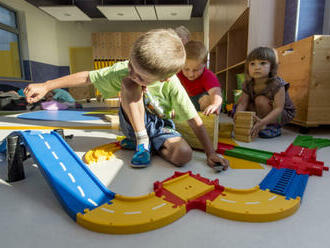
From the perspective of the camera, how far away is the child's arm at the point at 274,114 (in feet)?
4.58

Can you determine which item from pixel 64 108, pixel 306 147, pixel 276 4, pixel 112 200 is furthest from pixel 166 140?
pixel 64 108

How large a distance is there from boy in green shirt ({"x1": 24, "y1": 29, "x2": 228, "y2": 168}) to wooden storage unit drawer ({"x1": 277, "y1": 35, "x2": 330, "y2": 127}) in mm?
983

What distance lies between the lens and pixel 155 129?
1048 millimetres

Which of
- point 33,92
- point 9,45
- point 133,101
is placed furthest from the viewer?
point 9,45

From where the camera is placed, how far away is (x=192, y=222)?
1.82 feet

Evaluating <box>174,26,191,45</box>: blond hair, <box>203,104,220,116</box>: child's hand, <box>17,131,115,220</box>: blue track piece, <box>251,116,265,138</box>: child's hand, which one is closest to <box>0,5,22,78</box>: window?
<box>174,26,191,45</box>: blond hair

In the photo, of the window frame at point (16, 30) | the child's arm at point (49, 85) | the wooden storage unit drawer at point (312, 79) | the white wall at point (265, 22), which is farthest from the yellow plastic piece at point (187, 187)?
the window frame at point (16, 30)

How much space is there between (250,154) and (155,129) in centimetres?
46

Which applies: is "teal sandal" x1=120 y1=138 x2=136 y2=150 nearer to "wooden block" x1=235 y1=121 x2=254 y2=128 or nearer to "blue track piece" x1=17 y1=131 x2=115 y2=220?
"blue track piece" x1=17 y1=131 x2=115 y2=220

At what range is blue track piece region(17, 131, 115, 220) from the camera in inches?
22.9

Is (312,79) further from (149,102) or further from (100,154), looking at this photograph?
(100,154)

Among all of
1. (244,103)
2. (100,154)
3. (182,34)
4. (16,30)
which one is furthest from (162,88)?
(16,30)

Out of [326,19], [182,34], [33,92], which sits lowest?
[33,92]

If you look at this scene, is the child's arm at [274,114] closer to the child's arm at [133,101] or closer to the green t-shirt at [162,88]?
the green t-shirt at [162,88]
